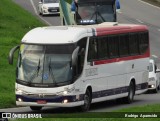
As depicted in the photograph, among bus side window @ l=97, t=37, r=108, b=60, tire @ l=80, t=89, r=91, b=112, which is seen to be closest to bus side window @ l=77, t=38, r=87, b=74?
tire @ l=80, t=89, r=91, b=112

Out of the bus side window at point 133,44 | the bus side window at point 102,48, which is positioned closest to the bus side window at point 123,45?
the bus side window at point 133,44

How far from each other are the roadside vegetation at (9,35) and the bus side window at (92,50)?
3.70m

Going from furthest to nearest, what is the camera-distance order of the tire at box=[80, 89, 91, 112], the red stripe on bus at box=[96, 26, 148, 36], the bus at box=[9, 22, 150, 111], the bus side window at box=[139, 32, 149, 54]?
the bus side window at box=[139, 32, 149, 54] → the red stripe on bus at box=[96, 26, 148, 36] → the tire at box=[80, 89, 91, 112] → the bus at box=[9, 22, 150, 111]

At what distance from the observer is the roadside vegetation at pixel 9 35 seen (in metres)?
29.8

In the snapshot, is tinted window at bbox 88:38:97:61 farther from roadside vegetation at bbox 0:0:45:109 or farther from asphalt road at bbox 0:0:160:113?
asphalt road at bbox 0:0:160:113

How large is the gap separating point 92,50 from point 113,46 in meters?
2.02

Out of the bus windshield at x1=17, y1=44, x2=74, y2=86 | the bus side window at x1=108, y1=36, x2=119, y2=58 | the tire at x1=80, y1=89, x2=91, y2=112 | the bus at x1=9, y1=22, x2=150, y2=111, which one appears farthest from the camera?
the bus side window at x1=108, y1=36, x2=119, y2=58

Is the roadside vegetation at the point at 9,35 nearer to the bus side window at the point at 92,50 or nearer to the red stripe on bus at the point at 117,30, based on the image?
the bus side window at the point at 92,50

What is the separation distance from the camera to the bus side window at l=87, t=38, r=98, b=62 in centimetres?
2527

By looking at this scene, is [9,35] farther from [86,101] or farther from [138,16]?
[86,101]

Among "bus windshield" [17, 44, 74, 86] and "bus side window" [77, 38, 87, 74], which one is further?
"bus side window" [77, 38, 87, 74]

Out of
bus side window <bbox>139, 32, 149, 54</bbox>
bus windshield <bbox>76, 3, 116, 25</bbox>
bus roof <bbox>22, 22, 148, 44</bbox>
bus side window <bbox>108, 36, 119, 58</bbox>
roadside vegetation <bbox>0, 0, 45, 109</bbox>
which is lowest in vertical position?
roadside vegetation <bbox>0, 0, 45, 109</bbox>

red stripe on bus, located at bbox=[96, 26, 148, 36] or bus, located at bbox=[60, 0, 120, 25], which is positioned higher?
red stripe on bus, located at bbox=[96, 26, 148, 36]

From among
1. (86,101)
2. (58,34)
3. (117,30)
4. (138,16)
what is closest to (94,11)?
(117,30)
